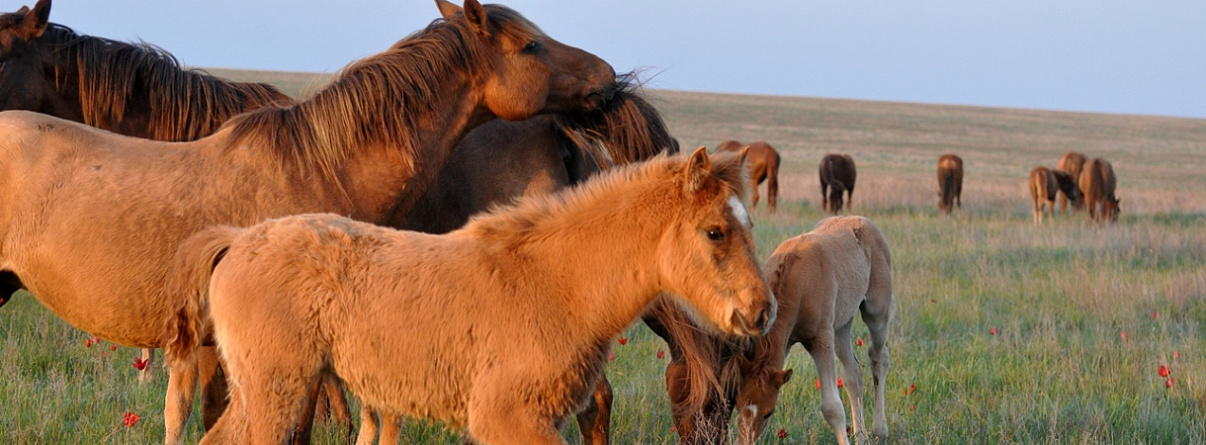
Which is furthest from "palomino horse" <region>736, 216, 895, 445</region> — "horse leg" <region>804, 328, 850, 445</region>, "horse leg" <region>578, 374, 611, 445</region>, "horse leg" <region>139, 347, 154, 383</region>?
"horse leg" <region>139, 347, 154, 383</region>

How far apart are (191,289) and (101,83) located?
7.61 ft

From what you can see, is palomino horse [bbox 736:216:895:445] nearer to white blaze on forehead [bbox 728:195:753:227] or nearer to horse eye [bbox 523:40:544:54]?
white blaze on forehead [bbox 728:195:753:227]

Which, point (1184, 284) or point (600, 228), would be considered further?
point (1184, 284)

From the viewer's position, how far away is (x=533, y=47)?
4863 mm

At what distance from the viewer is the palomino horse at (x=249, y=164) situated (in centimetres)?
432

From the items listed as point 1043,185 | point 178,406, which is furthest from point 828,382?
point 1043,185

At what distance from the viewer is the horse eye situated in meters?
4.84

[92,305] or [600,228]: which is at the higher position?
[600,228]

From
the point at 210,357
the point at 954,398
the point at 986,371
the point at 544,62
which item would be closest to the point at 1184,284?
the point at 986,371

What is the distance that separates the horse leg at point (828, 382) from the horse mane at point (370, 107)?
7.05 ft

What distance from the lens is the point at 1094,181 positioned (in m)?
21.5

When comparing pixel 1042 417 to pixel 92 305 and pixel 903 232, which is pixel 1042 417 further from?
pixel 903 232

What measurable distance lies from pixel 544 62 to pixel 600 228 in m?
1.40

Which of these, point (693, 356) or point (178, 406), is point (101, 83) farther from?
point (693, 356)
